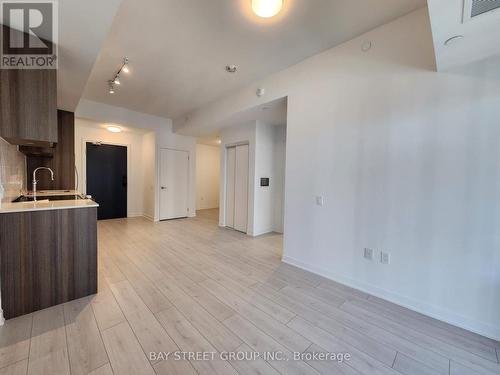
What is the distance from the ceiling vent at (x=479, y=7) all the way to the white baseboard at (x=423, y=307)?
91.3 inches

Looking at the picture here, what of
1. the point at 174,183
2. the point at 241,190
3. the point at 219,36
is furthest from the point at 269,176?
the point at 174,183

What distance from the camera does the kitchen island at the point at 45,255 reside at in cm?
174

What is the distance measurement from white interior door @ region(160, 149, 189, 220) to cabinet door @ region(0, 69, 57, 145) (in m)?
3.61

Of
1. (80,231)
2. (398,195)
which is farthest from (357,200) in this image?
(80,231)

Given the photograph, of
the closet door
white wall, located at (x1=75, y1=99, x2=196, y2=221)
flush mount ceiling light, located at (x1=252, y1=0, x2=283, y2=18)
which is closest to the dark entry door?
white wall, located at (x1=75, y1=99, x2=196, y2=221)

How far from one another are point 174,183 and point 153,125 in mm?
1682

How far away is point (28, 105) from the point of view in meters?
1.98

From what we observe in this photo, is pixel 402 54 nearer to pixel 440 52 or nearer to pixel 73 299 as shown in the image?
pixel 440 52

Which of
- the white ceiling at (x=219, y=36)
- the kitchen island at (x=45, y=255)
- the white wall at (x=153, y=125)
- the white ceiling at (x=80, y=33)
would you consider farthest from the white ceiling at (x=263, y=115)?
the kitchen island at (x=45, y=255)

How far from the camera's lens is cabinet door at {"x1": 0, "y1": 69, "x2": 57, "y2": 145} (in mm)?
1870

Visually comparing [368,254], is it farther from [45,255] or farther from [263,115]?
[45,255]

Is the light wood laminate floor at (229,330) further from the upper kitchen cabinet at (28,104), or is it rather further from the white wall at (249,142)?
the white wall at (249,142)

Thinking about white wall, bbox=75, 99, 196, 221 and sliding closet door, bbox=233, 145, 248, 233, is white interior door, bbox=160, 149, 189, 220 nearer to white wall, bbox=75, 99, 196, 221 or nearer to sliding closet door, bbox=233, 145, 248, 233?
white wall, bbox=75, 99, 196, 221

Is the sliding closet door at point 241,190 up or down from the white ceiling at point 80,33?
down
